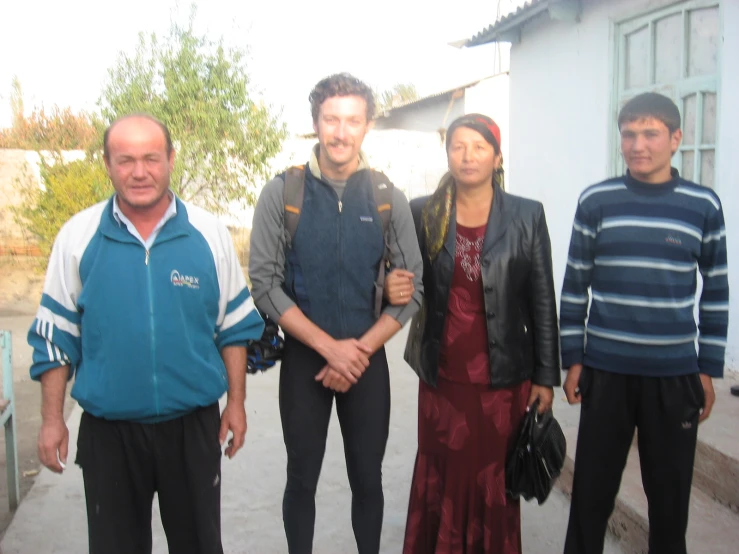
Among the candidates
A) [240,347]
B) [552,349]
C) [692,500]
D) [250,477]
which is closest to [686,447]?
[552,349]

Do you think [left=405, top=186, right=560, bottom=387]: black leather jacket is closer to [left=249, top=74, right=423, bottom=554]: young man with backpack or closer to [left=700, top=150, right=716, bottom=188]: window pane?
[left=249, top=74, right=423, bottom=554]: young man with backpack

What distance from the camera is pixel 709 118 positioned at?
16.5 ft

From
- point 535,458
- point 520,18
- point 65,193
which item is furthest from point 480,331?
point 65,193

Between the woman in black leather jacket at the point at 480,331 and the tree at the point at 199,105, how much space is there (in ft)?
25.4

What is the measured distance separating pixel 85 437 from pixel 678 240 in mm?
2058

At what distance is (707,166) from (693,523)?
9.14ft

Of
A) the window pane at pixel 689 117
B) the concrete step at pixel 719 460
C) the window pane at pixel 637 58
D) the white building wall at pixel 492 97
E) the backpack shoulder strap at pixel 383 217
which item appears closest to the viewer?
the backpack shoulder strap at pixel 383 217

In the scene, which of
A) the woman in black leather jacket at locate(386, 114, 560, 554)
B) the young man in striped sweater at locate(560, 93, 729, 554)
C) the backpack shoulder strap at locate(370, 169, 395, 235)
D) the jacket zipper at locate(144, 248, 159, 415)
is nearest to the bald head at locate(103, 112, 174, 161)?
the jacket zipper at locate(144, 248, 159, 415)

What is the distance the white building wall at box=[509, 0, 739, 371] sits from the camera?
4.74 m

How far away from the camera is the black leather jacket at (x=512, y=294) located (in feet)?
8.75

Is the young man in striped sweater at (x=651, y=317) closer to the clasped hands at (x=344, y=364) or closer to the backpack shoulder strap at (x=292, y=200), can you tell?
the clasped hands at (x=344, y=364)

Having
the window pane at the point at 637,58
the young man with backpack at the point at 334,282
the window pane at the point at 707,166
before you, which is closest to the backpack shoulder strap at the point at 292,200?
the young man with backpack at the point at 334,282

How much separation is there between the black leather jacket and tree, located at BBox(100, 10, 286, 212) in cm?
779

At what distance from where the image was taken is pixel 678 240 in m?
2.50
